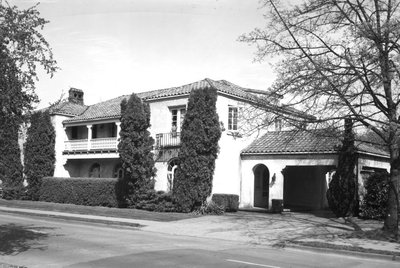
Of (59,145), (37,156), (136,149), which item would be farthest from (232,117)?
(59,145)

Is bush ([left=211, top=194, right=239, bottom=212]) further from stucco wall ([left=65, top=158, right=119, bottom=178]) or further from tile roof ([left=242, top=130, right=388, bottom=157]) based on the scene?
stucco wall ([left=65, top=158, right=119, bottom=178])

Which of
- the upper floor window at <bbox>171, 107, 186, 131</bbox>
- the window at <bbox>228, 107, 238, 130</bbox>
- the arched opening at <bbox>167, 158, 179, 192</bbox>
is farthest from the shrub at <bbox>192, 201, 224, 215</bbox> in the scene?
the upper floor window at <bbox>171, 107, 186, 131</bbox>

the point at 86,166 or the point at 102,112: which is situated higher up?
the point at 102,112

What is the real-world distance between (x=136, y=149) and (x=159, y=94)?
500cm

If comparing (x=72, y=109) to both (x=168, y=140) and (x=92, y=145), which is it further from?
(x=168, y=140)

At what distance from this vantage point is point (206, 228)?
18391 mm

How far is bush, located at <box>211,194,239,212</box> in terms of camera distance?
81.6 ft

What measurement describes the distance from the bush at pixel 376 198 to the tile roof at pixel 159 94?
24.9 feet

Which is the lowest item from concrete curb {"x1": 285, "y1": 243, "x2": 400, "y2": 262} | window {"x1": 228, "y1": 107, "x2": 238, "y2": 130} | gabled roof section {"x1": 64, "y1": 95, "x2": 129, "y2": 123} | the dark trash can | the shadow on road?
concrete curb {"x1": 285, "y1": 243, "x2": 400, "y2": 262}

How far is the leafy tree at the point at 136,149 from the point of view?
2573 centimetres

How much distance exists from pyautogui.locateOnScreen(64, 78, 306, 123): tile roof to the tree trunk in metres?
10.0

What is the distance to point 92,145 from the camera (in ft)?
116

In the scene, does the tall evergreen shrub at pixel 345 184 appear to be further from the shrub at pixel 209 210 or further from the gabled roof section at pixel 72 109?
the gabled roof section at pixel 72 109

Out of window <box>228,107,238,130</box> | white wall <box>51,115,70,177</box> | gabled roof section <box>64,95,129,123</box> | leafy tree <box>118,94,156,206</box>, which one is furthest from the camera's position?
white wall <box>51,115,70,177</box>
